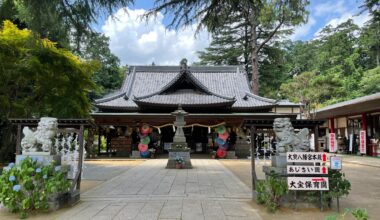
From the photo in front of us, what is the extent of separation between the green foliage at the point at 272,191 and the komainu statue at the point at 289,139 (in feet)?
2.12

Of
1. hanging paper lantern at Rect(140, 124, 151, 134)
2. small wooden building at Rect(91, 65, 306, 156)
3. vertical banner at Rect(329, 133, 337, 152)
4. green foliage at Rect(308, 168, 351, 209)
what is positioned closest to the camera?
green foliage at Rect(308, 168, 351, 209)

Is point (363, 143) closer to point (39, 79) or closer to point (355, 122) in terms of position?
point (355, 122)

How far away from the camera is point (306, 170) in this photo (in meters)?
6.16

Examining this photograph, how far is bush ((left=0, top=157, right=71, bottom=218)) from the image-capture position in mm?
5602

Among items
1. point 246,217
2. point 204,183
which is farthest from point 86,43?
point 204,183

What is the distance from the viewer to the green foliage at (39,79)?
43.1ft

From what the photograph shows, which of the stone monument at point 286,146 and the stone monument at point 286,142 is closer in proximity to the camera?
the stone monument at point 286,146

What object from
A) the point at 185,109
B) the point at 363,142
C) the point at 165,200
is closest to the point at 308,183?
the point at 165,200

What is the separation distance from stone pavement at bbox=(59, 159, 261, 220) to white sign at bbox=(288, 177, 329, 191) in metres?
0.89

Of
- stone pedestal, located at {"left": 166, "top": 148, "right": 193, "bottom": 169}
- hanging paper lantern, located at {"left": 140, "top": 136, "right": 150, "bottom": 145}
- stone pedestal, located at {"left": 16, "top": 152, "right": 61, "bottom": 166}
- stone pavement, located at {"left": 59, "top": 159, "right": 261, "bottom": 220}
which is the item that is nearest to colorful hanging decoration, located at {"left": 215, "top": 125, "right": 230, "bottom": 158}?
hanging paper lantern, located at {"left": 140, "top": 136, "right": 150, "bottom": 145}

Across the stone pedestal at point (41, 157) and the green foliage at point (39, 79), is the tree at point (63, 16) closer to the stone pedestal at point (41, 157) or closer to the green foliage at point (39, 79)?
the stone pedestal at point (41, 157)

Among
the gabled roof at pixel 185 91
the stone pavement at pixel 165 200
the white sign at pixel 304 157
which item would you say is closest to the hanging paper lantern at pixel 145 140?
the gabled roof at pixel 185 91

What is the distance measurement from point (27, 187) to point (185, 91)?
1788 cm

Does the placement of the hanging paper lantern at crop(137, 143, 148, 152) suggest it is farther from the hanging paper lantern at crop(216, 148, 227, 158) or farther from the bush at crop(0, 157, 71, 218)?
the bush at crop(0, 157, 71, 218)
